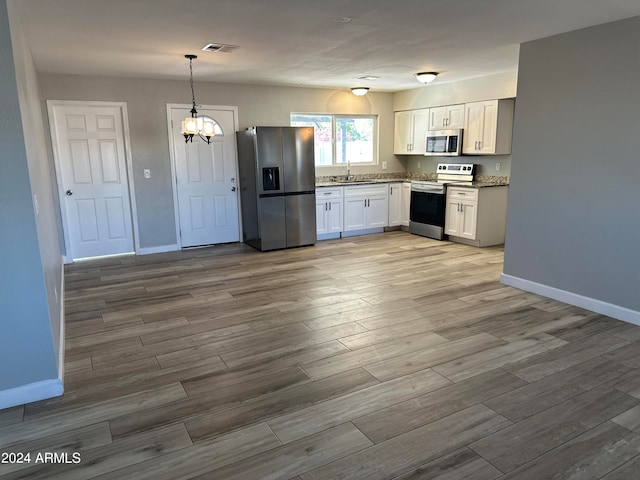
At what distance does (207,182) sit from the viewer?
6.73 meters

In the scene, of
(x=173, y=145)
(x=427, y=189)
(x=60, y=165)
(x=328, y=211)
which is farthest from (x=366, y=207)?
(x=60, y=165)

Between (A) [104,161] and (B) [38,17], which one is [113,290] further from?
(B) [38,17]

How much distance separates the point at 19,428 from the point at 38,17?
2.85 metres

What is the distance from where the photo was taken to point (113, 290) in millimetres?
4789

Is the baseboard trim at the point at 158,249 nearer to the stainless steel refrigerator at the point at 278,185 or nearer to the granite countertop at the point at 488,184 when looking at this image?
the stainless steel refrigerator at the point at 278,185

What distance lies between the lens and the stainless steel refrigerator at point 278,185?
629 cm

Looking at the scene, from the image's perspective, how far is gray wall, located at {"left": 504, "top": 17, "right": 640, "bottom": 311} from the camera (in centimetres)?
356

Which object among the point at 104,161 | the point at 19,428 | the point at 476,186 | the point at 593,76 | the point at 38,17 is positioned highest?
the point at 38,17

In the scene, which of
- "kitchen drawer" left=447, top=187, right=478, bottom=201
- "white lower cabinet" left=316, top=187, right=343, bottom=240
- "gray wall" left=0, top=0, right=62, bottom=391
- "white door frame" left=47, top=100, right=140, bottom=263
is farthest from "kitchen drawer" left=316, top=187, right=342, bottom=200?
"gray wall" left=0, top=0, right=62, bottom=391

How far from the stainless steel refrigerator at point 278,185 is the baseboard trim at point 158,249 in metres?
1.16

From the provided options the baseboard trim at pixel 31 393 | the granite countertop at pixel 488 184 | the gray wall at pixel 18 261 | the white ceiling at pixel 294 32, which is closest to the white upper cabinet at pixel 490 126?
the granite countertop at pixel 488 184

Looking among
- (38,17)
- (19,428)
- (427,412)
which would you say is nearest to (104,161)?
(38,17)

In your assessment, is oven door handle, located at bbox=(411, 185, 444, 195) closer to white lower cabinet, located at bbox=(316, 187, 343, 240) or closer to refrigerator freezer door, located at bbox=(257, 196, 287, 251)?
white lower cabinet, located at bbox=(316, 187, 343, 240)

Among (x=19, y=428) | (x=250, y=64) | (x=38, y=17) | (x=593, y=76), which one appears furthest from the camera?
(x=250, y=64)
